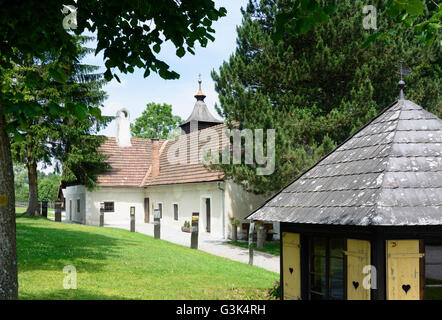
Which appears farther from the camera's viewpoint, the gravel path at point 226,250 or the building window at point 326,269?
the gravel path at point 226,250

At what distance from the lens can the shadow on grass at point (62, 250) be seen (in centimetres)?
1179

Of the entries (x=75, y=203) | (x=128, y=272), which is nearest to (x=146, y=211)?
(x=75, y=203)

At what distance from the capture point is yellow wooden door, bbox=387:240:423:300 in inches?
255

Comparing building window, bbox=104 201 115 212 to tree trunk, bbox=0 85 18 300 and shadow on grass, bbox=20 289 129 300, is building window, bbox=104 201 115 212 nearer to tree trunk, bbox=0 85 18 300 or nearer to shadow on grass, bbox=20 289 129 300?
shadow on grass, bbox=20 289 129 300

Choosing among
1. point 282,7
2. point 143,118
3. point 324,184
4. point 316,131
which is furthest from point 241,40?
point 143,118

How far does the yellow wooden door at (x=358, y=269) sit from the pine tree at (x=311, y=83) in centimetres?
905

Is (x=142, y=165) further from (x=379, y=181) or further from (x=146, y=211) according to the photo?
(x=379, y=181)

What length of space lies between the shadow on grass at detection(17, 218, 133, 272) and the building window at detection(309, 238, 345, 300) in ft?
20.7

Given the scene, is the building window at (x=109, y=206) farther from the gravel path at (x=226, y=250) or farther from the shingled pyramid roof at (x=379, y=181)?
the shingled pyramid roof at (x=379, y=181)

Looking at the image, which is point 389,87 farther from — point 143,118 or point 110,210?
point 143,118

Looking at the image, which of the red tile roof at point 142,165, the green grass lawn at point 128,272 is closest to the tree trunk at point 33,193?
the red tile roof at point 142,165

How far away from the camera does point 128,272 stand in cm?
1178

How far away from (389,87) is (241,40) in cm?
637

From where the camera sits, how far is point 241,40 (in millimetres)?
18219
